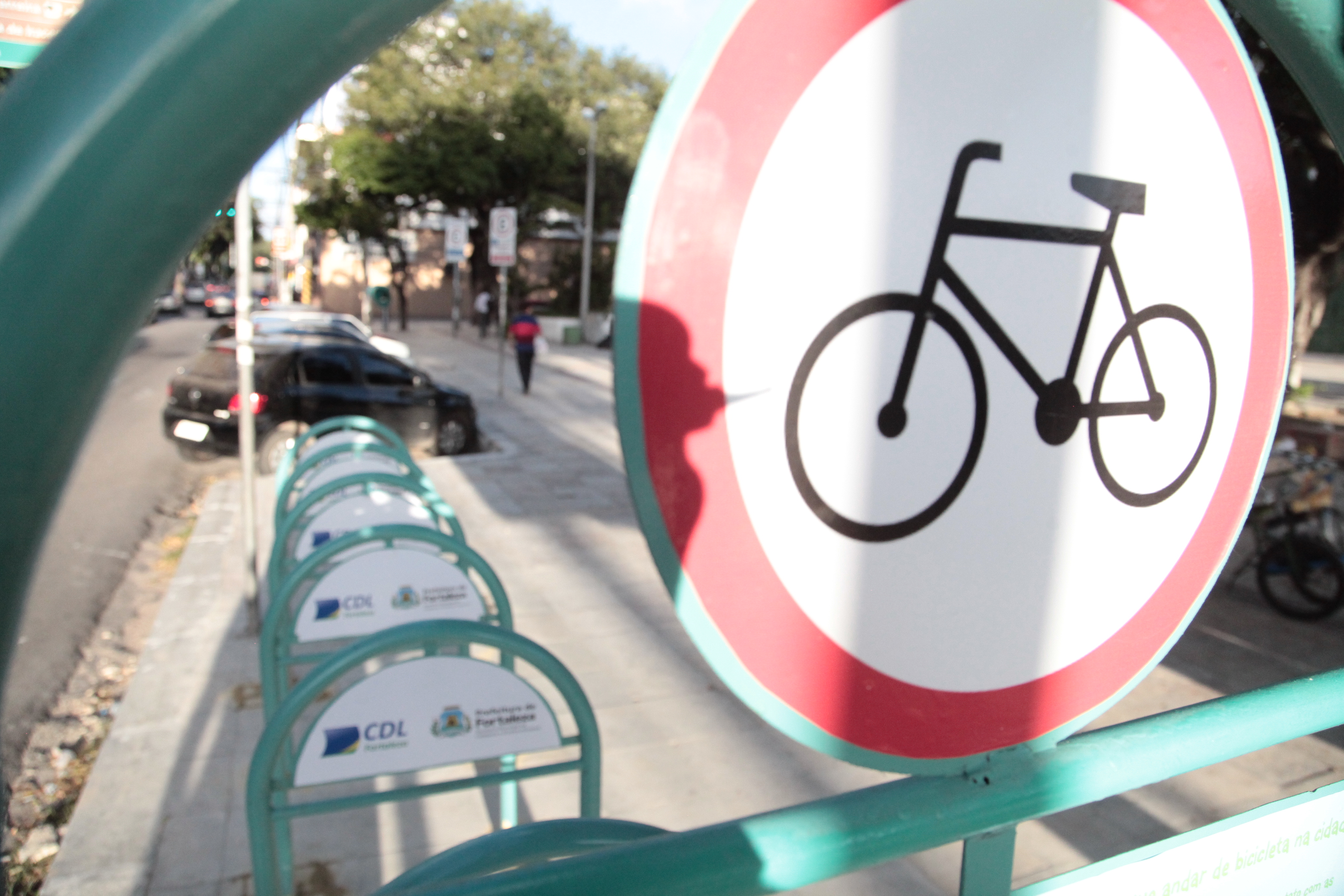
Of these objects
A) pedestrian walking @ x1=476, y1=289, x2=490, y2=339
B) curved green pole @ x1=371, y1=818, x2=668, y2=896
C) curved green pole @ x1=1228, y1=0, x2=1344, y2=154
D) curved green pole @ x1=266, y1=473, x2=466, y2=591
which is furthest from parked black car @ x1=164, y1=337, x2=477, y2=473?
pedestrian walking @ x1=476, y1=289, x2=490, y2=339

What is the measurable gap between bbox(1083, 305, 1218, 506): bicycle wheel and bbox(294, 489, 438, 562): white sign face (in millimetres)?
3649

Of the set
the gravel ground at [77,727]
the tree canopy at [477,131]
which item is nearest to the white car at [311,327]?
the gravel ground at [77,727]

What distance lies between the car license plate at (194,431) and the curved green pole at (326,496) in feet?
20.9

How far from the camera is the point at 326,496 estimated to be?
4793mm

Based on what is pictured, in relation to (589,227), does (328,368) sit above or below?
below

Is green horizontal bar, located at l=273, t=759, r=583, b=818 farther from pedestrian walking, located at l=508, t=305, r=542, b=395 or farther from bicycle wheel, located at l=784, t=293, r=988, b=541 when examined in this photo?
pedestrian walking, located at l=508, t=305, r=542, b=395

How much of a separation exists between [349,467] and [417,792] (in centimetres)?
285

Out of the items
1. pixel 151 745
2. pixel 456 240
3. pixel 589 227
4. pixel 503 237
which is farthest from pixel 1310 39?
pixel 589 227

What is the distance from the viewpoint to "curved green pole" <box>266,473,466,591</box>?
4.61 metres

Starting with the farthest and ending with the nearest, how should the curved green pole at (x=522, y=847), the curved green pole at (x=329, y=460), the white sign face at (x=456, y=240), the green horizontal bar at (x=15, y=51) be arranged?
the white sign face at (x=456, y=240) < the curved green pole at (x=329, y=460) < the green horizontal bar at (x=15, y=51) < the curved green pole at (x=522, y=847)

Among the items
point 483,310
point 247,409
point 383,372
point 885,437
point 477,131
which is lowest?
point 483,310

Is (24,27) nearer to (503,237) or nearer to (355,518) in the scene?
(355,518)

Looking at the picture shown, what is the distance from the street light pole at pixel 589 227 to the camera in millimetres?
27047

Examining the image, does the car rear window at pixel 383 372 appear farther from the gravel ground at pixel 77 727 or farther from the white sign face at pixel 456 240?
the white sign face at pixel 456 240
